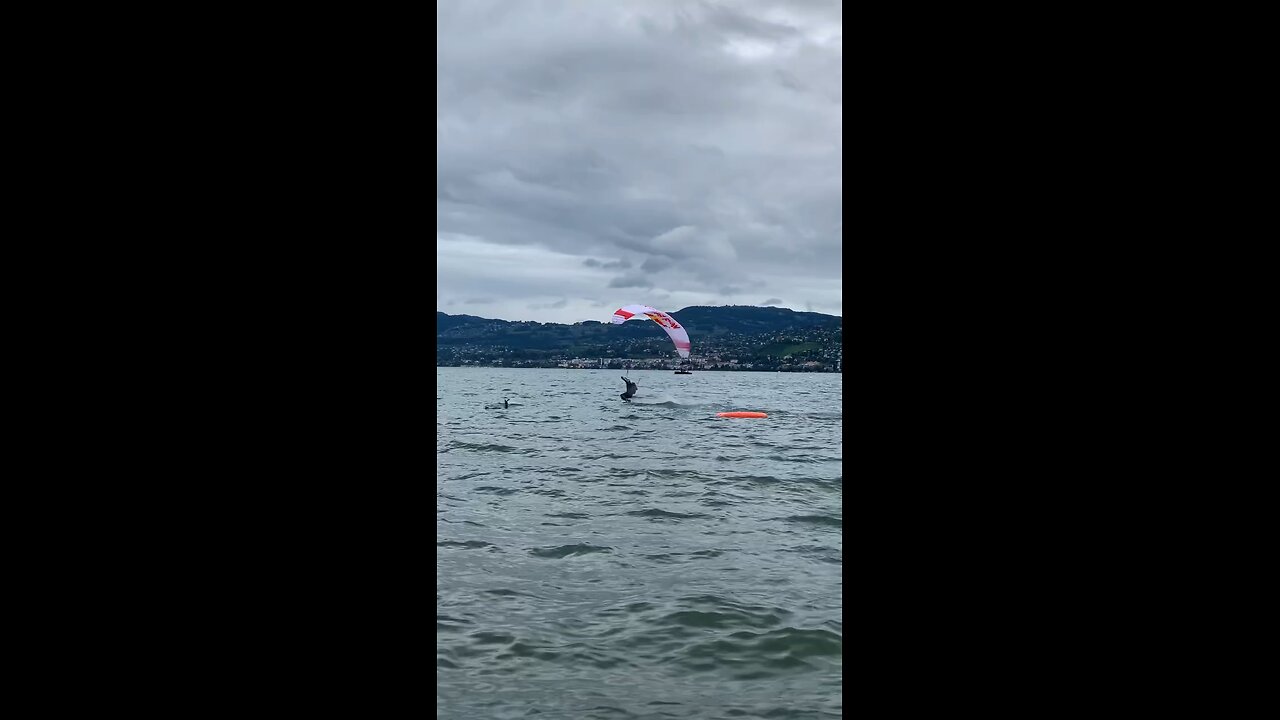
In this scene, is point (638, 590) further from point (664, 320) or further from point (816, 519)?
point (664, 320)

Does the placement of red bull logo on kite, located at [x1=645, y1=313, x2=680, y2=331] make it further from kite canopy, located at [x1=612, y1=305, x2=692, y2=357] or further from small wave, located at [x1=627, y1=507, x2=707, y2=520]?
small wave, located at [x1=627, y1=507, x2=707, y2=520]

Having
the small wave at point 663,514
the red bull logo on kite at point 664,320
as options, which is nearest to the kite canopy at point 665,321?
the red bull logo on kite at point 664,320

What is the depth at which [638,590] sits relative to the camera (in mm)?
7754

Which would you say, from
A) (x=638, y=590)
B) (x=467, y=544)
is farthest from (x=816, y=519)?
(x=467, y=544)

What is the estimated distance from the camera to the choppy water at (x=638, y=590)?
17.4ft

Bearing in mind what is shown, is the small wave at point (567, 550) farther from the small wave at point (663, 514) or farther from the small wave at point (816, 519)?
the small wave at point (816, 519)

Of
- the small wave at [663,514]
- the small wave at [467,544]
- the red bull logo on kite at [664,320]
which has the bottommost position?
the small wave at [663,514]

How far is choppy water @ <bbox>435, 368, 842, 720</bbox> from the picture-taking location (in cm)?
530

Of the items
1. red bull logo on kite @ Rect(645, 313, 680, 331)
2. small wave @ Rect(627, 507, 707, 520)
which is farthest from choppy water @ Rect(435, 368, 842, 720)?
red bull logo on kite @ Rect(645, 313, 680, 331)
